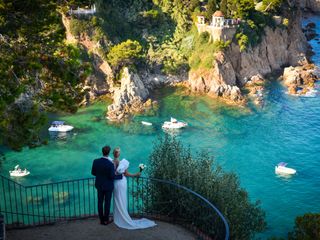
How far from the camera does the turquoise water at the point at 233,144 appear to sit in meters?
34.1

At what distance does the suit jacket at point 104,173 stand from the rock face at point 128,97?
3520 cm

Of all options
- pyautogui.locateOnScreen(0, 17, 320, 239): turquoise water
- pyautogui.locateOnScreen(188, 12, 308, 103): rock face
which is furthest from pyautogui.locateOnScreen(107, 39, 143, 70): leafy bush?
pyautogui.locateOnScreen(188, 12, 308, 103): rock face

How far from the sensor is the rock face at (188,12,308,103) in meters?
55.4

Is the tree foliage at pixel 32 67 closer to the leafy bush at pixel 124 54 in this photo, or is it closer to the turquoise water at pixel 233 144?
the turquoise water at pixel 233 144

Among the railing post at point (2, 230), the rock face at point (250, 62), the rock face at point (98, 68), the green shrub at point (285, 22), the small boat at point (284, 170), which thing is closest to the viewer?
the railing post at point (2, 230)

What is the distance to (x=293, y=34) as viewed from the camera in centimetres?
7181

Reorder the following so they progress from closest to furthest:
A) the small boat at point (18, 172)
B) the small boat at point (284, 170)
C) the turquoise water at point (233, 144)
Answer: the turquoise water at point (233, 144)
the small boat at point (18, 172)
the small boat at point (284, 170)

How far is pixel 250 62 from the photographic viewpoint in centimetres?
6131

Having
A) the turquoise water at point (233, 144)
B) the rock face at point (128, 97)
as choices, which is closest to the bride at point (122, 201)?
the turquoise water at point (233, 144)

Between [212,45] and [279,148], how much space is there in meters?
21.8

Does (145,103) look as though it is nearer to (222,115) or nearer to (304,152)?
(222,115)

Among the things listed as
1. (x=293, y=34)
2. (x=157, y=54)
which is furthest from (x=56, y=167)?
(x=293, y=34)

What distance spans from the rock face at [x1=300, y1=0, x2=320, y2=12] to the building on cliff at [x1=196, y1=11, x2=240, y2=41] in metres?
72.6

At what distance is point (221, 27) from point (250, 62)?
310 inches
